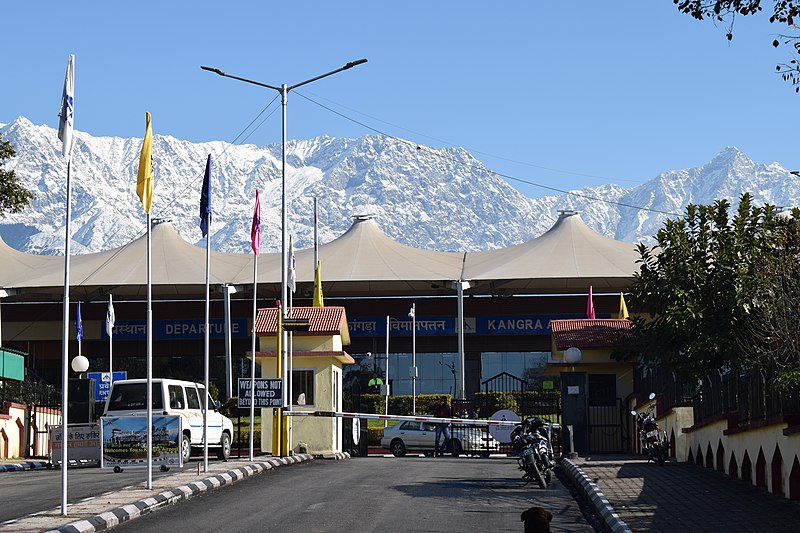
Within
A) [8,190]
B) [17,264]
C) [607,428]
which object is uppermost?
[17,264]

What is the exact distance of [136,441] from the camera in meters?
21.3

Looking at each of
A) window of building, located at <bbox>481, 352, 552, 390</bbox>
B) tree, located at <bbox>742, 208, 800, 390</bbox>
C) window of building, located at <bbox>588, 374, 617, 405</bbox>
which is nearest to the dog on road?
tree, located at <bbox>742, 208, 800, 390</bbox>

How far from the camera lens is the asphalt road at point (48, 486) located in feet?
53.7

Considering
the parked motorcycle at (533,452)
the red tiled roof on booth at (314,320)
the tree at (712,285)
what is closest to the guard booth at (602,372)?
the red tiled roof on booth at (314,320)

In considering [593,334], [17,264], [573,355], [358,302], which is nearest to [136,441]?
[573,355]

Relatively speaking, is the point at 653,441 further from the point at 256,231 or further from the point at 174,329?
the point at 174,329

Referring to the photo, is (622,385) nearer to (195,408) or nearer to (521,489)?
(195,408)

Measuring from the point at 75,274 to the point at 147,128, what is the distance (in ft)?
143

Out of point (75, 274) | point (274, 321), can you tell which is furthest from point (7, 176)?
point (75, 274)

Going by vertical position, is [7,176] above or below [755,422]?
above

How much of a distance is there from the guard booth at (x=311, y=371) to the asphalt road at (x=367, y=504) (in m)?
7.57

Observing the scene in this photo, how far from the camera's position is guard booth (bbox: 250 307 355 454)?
3116 centimetres

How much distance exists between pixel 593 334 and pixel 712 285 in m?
8.59

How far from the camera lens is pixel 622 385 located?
107 feet
